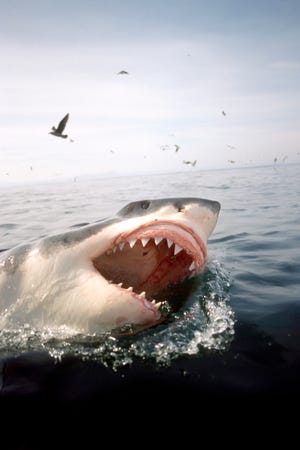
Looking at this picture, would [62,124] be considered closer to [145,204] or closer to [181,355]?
[145,204]

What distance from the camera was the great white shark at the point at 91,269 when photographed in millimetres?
2424

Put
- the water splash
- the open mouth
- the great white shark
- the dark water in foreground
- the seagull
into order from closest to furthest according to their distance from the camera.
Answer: the dark water in foreground, the great white shark, the water splash, the open mouth, the seagull

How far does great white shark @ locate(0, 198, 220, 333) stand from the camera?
242 cm

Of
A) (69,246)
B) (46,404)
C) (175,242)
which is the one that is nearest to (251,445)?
(46,404)

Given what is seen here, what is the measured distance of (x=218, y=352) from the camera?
2605 millimetres

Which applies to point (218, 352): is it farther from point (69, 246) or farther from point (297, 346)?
point (69, 246)

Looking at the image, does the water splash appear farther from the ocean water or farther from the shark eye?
the shark eye

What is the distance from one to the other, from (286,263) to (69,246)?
152 inches

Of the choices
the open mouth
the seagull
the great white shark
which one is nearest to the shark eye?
the great white shark

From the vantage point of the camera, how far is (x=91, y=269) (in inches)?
100

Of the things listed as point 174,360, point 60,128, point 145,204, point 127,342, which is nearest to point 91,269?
point 127,342

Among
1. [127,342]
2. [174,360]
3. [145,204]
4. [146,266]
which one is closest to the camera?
[174,360]

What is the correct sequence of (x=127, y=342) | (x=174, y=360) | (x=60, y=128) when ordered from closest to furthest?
1. (x=174, y=360)
2. (x=127, y=342)
3. (x=60, y=128)

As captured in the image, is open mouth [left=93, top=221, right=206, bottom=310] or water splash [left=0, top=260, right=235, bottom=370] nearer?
water splash [left=0, top=260, right=235, bottom=370]
